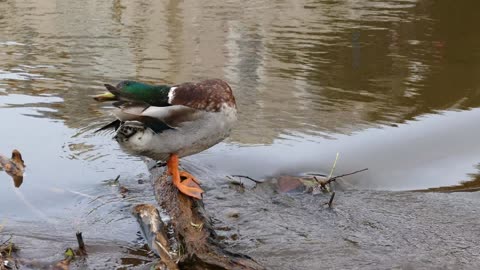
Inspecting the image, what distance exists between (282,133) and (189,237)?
2.59m

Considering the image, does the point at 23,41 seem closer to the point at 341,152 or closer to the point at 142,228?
the point at 341,152

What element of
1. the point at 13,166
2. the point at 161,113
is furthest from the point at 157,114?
the point at 13,166

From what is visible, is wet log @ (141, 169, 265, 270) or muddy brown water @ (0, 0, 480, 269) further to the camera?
muddy brown water @ (0, 0, 480, 269)

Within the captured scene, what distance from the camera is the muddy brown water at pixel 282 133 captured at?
394 cm

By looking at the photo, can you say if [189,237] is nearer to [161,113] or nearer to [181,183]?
[181,183]

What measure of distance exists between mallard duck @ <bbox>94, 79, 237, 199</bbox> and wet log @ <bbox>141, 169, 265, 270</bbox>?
300mm

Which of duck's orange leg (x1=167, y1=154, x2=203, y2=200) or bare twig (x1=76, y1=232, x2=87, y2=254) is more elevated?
duck's orange leg (x1=167, y1=154, x2=203, y2=200)

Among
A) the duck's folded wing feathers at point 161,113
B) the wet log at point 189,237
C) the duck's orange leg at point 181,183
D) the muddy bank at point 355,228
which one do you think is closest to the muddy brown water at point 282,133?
Answer: the muddy bank at point 355,228

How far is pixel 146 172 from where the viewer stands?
16.4ft

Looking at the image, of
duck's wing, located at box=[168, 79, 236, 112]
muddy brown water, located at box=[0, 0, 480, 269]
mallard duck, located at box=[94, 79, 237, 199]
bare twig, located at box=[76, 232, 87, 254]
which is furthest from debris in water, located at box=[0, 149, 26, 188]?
duck's wing, located at box=[168, 79, 236, 112]

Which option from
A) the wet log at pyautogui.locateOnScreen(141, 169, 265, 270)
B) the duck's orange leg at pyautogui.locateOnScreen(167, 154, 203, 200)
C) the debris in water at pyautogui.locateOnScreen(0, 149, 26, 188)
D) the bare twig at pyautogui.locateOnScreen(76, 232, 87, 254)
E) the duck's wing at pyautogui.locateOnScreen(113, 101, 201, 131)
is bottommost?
the debris in water at pyautogui.locateOnScreen(0, 149, 26, 188)

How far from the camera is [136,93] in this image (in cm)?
359

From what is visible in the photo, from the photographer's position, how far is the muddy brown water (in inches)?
155

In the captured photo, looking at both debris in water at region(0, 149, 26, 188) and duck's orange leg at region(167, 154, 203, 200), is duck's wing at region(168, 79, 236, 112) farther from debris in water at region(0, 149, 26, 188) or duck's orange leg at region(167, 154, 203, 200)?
debris in water at region(0, 149, 26, 188)
